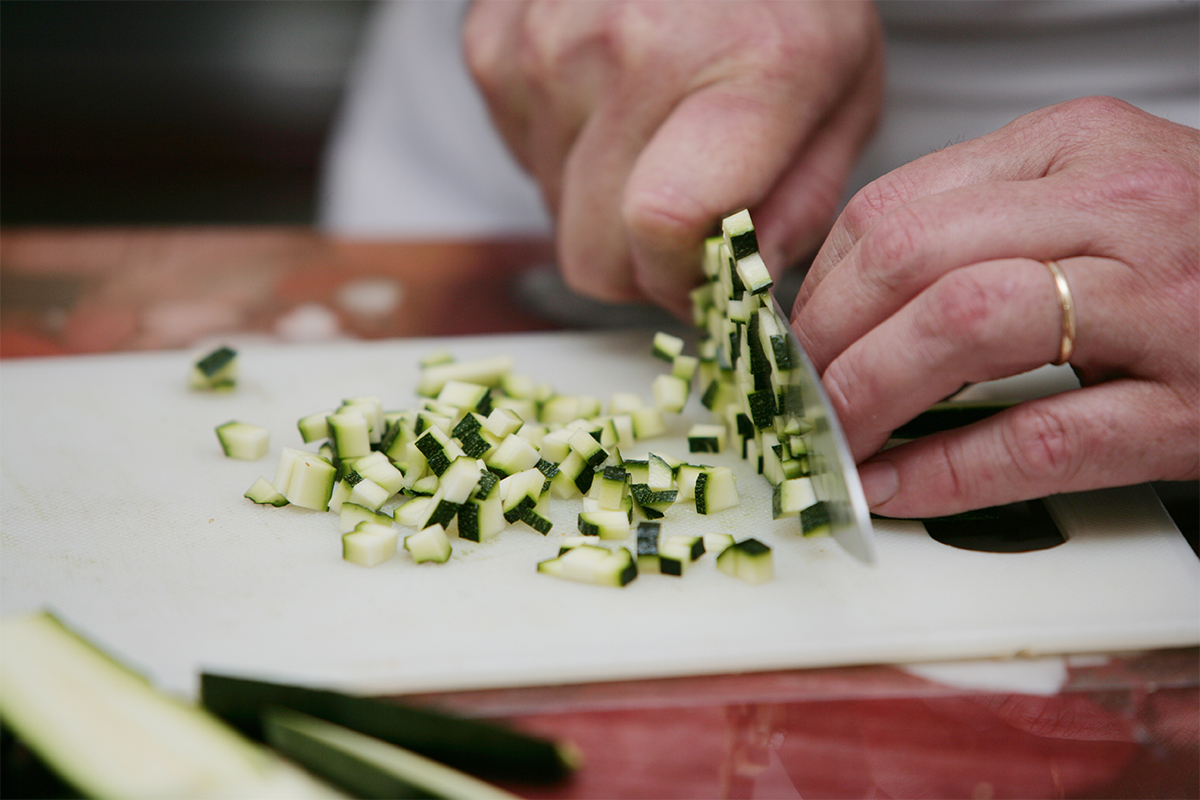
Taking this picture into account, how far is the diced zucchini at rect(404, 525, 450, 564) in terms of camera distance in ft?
4.12

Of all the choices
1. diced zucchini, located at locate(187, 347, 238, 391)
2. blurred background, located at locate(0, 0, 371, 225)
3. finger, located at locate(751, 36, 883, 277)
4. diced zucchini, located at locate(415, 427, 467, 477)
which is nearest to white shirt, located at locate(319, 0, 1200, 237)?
finger, located at locate(751, 36, 883, 277)

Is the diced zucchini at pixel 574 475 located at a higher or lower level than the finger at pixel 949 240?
lower

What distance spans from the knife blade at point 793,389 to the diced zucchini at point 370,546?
61 cm

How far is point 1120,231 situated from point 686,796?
88 cm

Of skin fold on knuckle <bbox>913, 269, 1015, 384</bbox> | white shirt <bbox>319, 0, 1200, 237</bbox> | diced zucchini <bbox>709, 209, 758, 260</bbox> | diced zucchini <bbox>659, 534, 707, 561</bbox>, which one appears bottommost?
diced zucchini <bbox>659, 534, 707, 561</bbox>

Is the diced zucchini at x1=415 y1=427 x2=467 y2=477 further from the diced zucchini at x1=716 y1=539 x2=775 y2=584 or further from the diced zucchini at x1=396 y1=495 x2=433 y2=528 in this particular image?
the diced zucchini at x1=716 y1=539 x2=775 y2=584

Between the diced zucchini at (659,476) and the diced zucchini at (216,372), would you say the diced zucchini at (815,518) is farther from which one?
the diced zucchini at (216,372)

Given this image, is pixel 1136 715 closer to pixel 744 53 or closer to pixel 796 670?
pixel 796 670

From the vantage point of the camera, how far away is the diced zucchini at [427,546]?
1.25 meters

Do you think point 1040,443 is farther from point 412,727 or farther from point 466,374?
point 466,374

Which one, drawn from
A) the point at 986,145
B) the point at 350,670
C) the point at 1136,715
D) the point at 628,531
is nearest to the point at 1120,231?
the point at 986,145

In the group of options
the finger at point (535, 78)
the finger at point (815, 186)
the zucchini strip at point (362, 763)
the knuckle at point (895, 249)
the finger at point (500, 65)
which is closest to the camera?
the zucchini strip at point (362, 763)

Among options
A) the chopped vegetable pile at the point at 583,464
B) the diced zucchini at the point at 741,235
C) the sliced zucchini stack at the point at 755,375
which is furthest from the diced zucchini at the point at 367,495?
the diced zucchini at the point at 741,235

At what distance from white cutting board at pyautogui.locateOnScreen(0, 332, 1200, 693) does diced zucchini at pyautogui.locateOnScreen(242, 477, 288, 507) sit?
1 cm
